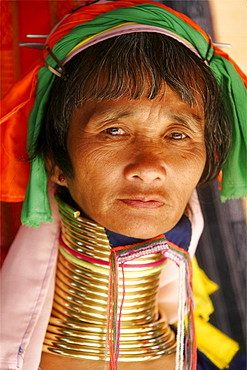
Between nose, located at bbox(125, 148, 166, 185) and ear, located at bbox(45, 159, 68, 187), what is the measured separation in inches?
11.7

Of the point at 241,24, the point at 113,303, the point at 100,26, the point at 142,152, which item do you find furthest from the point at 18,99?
the point at 241,24

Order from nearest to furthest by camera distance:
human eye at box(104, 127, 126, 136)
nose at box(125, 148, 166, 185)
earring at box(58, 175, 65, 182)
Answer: nose at box(125, 148, 166, 185), human eye at box(104, 127, 126, 136), earring at box(58, 175, 65, 182)

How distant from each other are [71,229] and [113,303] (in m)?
0.26

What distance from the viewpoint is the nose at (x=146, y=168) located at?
51.6 inches

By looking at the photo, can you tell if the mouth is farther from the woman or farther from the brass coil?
the brass coil

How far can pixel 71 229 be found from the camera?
60.1 inches

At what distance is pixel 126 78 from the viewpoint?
137 cm

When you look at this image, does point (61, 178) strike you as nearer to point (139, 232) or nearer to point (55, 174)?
point (55, 174)

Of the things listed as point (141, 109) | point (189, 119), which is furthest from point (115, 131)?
point (189, 119)

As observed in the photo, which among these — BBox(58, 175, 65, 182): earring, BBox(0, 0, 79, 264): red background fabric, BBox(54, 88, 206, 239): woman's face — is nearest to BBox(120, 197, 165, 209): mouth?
BBox(54, 88, 206, 239): woman's face

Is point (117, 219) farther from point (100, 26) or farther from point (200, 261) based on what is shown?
point (200, 261)

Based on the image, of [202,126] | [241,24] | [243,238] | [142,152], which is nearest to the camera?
[142,152]

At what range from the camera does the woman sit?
1376mm

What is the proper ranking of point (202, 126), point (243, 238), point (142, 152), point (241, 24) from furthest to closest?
1. point (243, 238)
2. point (241, 24)
3. point (202, 126)
4. point (142, 152)
